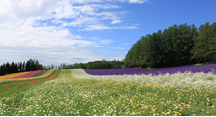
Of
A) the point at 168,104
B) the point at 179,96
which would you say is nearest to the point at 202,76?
the point at 179,96

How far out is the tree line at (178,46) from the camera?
1586 inches

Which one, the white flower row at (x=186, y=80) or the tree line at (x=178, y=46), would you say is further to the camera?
the tree line at (x=178, y=46)

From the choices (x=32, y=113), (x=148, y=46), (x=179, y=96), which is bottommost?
(x=32, y=113)

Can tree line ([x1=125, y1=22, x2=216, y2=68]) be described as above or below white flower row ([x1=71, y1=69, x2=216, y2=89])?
above

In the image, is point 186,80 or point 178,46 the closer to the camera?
point 186,80

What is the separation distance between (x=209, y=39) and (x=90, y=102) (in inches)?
1782

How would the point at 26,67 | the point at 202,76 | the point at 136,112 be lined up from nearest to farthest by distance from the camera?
1. the point at 136,112
2. the point at 202,76
3. the point at 26,67

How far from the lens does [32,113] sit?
6.54 meters

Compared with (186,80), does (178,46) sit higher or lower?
higher

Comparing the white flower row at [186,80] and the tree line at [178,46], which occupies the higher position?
the tree line at [178,46]

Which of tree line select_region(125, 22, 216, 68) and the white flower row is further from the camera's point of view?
tree line select_region(125, 22, 216, 68)

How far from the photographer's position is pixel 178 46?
46562 millimetres

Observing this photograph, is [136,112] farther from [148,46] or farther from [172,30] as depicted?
[172,30]

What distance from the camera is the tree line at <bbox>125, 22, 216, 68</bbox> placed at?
40281 millimetres
